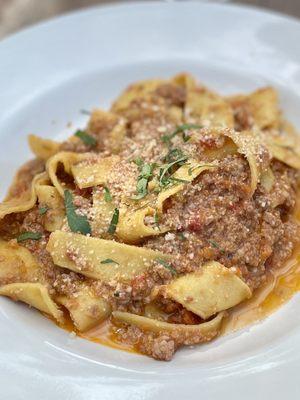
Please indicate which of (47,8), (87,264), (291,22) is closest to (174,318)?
(87,264)

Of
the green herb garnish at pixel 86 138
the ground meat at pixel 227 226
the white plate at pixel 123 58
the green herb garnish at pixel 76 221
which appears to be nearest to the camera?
the ground meat at pixel 227 226

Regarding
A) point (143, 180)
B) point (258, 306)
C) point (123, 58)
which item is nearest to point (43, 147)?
point (143, 180)

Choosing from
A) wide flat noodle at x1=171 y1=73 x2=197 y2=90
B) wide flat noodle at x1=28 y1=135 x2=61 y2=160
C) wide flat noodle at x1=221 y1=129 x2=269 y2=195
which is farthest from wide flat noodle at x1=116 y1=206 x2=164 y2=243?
wide flat noodle at x1=171 y1=73 x2=197 y2=90

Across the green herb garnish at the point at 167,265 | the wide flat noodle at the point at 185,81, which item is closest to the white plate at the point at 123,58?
the wide flat noodle at the point at 185,81

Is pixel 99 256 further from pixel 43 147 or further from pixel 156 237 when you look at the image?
pixel 43 147

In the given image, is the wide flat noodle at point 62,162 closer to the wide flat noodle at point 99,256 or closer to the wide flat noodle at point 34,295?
the wide flat noodle at point 99,256

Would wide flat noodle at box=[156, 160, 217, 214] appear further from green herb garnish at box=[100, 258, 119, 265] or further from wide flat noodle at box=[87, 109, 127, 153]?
wide flat noodle at box=[87, 109, 127, 153]
